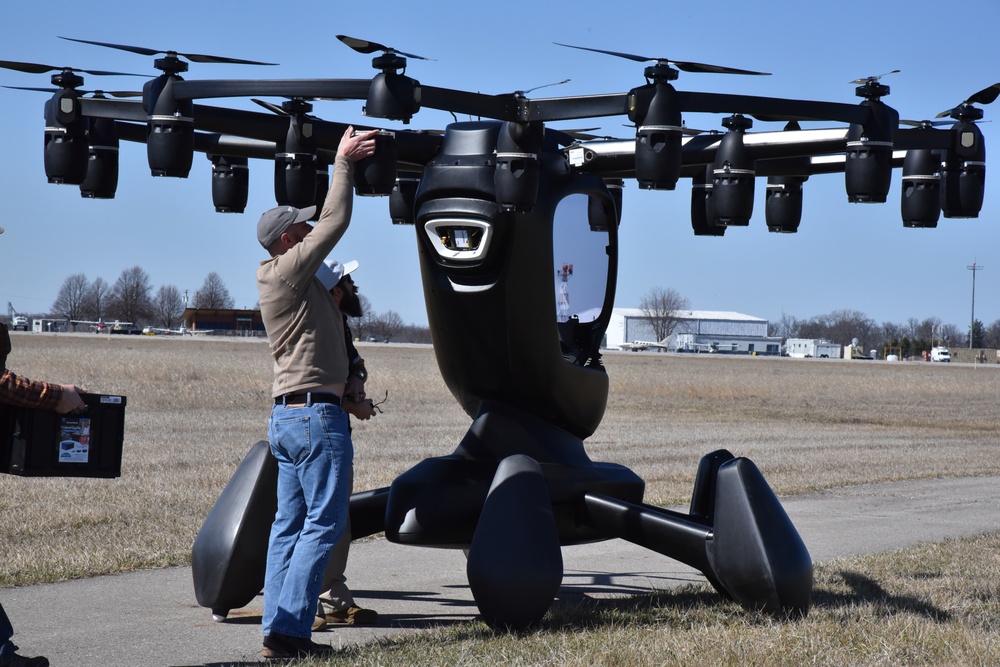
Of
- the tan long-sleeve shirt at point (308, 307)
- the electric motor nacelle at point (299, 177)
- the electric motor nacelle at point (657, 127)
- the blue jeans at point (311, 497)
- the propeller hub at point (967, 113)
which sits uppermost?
the propeller hub at point (967, 113)

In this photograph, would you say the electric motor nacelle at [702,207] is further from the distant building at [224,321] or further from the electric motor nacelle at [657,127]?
the distant building at [224,321]

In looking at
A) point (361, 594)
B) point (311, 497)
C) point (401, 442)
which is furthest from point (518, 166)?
point (401, 442)

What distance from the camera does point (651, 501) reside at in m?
10.8

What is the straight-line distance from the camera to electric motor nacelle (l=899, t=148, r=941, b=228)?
19.9 feet

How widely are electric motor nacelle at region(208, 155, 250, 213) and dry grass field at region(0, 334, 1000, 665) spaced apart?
91.8 inches

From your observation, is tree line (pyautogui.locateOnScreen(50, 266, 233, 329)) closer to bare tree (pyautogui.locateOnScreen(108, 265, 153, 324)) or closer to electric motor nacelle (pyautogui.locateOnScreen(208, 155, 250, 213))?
bare tree (pyautogui.locateOnScreen(108, 265, 153, 324))

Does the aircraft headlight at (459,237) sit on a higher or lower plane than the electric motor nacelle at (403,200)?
lower

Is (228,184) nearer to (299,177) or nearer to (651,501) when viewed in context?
(299,177)

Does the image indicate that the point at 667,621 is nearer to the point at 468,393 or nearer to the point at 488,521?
the point at 488,521

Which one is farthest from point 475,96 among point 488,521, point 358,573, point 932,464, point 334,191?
point 932,464

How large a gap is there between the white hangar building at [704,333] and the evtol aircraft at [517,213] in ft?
434

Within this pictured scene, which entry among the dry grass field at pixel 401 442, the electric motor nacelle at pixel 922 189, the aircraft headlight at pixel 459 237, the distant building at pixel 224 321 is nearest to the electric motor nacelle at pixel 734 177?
the electric motor nacelle at pixel 922 189

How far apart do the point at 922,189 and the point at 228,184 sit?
13.0 feet

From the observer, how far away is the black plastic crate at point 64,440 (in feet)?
16.3
